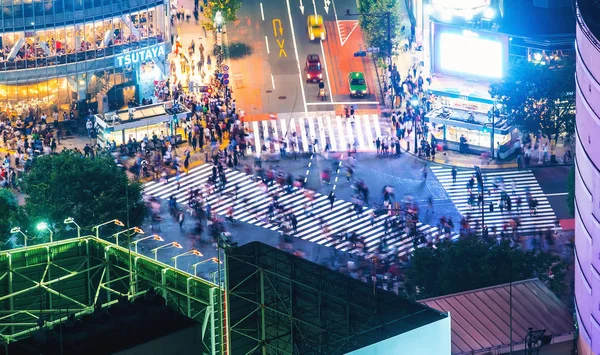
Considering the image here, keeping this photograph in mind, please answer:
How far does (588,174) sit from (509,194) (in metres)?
33.5

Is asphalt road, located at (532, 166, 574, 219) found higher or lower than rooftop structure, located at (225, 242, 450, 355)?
lower

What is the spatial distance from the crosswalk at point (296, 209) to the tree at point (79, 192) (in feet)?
42.1

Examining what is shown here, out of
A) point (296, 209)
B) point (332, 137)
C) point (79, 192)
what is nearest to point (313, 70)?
point (332, 137)

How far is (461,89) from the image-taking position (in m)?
143

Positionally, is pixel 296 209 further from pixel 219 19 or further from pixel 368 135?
pixel 219 19

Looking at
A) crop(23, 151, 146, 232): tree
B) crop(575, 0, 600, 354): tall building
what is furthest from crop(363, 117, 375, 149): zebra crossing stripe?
crop(575, 0, 600, 354): tall building

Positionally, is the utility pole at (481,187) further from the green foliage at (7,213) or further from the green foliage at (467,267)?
the green foliage at (7,213)

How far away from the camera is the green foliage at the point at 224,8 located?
510ft

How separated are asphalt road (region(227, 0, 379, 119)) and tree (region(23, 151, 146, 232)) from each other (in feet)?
103

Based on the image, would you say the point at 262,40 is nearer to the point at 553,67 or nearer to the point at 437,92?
the point at 437,92

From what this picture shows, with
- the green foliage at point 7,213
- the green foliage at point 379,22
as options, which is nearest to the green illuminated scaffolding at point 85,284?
the green foliage at point 7,213

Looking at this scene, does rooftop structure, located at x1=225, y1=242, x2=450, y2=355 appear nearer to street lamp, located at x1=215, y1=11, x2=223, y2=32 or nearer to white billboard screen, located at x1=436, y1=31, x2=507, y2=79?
white billboard screen, located at x1=436, y1=31, x2=507, y2=79

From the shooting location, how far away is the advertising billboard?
141125 mm

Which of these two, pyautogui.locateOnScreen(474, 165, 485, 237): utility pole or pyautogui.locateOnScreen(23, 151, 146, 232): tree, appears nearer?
pyautogui.locateOnScreen(23, 151, 146, 232): tree
